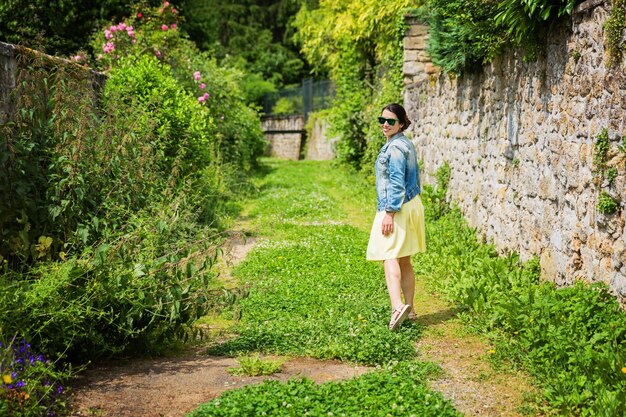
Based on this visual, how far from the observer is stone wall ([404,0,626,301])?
5.40 meters

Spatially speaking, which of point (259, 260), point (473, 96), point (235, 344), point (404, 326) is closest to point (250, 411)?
point (235, 344)

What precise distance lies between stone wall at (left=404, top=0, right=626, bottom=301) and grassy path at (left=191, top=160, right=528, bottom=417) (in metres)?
1.07

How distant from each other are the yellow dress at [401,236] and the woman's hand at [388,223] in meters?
0.04

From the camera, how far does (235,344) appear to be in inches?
225

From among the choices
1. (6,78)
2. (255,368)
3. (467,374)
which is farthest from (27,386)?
Result: (6,78)

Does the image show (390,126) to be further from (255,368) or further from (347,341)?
(255,368)

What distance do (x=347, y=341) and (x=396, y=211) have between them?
1206 mm

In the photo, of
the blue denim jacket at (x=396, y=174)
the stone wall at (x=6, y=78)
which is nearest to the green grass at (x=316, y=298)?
the blue denim jacket at (x=396, y=174)

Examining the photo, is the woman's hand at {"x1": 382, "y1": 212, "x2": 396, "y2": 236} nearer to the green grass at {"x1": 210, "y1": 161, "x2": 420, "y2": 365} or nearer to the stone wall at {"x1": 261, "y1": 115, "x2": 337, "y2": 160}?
the green grass at {"x1": 210, "y1": 161, "x2": 420, "y2": 365}

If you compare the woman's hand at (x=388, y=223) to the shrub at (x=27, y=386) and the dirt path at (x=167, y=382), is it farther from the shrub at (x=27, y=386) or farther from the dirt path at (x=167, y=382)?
the shrub at (x=27, y=386)

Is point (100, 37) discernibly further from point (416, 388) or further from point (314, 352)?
point (416, 388)

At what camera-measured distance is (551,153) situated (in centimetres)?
659

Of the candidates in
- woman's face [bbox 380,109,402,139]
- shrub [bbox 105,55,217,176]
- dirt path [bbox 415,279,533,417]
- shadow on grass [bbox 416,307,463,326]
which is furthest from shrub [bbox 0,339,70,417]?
shrub [bbox 105,55,217,176]

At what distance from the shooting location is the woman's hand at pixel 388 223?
622 cm
